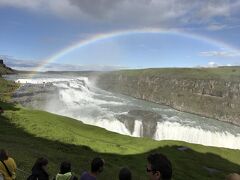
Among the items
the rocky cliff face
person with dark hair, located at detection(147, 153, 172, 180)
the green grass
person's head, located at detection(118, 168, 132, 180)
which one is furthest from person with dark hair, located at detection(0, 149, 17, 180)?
the rocky cliff face

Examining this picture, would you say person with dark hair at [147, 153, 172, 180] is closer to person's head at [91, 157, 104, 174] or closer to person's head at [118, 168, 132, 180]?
person's head at [118, 168, 132, 180]

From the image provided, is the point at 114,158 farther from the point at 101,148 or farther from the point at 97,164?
the point at 97,164

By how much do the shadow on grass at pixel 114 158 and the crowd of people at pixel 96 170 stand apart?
58.8 ft

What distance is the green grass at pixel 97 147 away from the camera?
42.3 metres

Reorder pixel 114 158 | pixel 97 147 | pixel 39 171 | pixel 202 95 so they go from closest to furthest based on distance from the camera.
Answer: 1. pixel 39 171
2. pixel 114 158
3. pixel 97 147
4. pixel 202 95

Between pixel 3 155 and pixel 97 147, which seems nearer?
pixel 3 155

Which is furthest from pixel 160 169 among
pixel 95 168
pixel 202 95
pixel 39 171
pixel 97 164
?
pixel 202 95

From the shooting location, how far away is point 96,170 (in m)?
10.6

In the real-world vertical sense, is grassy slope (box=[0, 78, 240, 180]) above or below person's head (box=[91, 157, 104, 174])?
below

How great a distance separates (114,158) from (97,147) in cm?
505

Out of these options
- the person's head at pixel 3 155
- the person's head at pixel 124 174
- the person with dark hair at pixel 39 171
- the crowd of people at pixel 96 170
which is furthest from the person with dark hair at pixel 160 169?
the person's head at pixel 3 155

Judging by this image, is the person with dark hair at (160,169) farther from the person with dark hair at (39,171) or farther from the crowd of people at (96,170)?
the person with dark hair at (39,171)

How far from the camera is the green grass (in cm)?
4231

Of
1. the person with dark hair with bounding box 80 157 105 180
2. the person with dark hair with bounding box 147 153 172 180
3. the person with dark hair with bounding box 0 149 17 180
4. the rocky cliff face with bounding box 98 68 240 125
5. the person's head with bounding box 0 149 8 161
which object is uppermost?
the person with dark hair with bounding box 147 153 172 180
